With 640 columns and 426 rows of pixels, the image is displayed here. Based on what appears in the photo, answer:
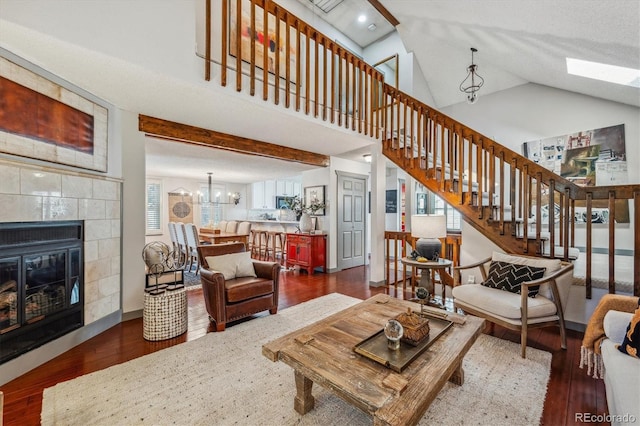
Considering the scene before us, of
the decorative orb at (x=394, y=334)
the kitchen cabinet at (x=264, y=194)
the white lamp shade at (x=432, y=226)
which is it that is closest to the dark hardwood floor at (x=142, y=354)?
the decorative orb at (x=394, y=334)

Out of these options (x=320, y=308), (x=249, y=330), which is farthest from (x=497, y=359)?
(x=249, y=330)

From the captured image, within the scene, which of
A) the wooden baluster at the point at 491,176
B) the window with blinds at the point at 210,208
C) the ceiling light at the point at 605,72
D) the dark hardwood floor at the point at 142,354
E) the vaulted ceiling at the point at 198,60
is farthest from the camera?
the window with blinds at the point at 210,208

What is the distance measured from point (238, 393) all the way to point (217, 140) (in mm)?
3252

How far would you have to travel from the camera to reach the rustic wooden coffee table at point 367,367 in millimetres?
1186

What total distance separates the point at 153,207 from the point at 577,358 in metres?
8.74

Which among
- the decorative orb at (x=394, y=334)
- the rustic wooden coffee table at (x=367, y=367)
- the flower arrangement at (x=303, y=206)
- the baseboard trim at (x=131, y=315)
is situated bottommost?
the baseboard trim at (x=131, y=315)

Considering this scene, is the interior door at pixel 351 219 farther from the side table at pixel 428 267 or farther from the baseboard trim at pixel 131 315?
the baseboard trim at pixel 131 315

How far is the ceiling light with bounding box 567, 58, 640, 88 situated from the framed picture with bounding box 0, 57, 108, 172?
572 centimetres

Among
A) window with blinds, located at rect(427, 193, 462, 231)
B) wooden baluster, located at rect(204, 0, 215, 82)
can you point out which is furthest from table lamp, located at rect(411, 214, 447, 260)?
window with blinds, located at rect(427, 193, 462, 231)

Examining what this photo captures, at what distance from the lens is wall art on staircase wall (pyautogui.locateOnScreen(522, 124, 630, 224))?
13.0 ft

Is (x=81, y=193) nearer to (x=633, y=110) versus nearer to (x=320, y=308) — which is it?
(x=320, y=308)

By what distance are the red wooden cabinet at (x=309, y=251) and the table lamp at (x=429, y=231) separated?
2.38m

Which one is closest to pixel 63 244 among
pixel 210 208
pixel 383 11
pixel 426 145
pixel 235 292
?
pixel 235 292

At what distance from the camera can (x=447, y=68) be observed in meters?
5.46
